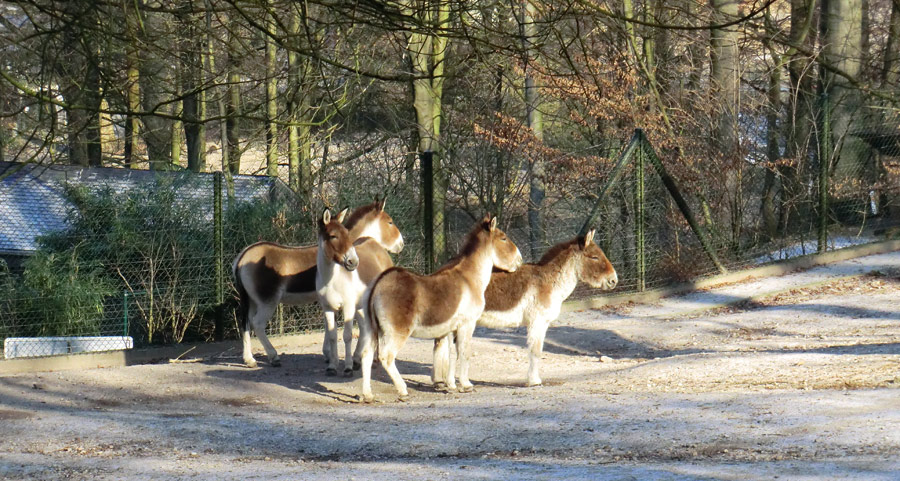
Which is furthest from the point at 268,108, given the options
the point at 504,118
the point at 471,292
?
the point at 471,292

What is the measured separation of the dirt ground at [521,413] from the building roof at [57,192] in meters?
2.63

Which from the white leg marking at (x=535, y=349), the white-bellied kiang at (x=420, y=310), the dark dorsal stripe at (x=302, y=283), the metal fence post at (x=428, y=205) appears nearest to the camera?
the white-bellied kiang at (x=420, y=310)

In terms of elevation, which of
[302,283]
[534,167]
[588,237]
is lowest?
[302,283]

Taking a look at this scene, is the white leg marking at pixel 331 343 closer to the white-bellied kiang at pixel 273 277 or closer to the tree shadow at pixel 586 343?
the white-bellied kiang at pixel 273 277

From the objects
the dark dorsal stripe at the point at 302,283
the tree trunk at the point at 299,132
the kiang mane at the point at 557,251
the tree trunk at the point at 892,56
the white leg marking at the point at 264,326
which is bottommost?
the white leg marking at the point at 264,326

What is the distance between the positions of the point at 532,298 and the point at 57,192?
326 inches

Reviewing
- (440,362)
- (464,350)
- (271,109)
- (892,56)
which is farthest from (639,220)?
(271,109)

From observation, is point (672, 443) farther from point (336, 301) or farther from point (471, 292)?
point (336, 301)

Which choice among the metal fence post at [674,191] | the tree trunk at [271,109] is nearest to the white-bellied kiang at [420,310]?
the metal fence post at [674,191]

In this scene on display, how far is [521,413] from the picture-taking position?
316 inches

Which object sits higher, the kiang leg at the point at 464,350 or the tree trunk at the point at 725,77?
the tree trunk at the point at 725,77

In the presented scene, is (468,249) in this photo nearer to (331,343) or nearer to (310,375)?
(331,343)

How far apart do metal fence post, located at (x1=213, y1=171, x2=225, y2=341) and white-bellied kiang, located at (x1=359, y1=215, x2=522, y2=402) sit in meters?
3.50

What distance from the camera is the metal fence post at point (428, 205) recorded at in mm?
13273
